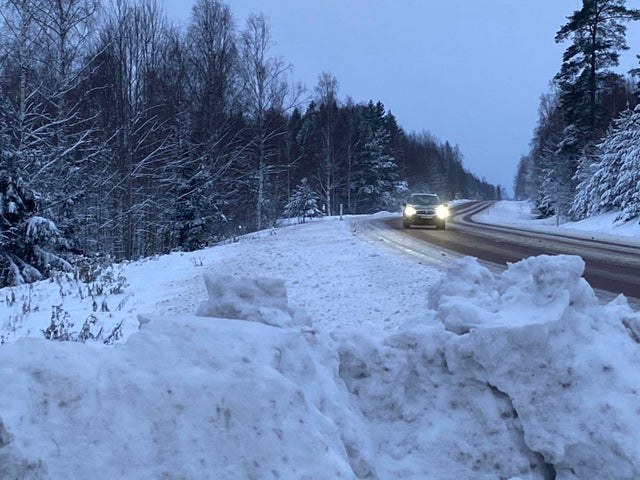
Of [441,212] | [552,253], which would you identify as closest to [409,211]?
[441,212]

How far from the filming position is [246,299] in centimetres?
Answer: 346

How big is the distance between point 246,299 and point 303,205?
37757mm

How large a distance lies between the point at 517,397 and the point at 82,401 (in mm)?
2368

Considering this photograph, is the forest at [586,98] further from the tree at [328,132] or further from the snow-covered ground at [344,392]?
the snow-covered ground at [344,392]

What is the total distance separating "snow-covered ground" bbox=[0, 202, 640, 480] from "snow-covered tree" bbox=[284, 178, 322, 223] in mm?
35950

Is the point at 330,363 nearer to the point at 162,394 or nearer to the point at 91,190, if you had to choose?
the point at 162,394

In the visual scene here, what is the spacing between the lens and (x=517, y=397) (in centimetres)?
295

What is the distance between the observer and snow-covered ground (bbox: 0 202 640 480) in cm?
204

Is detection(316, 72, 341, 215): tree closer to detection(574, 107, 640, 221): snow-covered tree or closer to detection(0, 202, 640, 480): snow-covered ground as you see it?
detection(574, 107, 640, 221): snow-covered tree

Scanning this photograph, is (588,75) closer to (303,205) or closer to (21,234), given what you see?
(303,205)

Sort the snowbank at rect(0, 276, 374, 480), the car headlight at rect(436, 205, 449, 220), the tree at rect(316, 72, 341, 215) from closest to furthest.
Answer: the snowbank at rect(0, 276, 374, 480), the car headlight at rect(436, 205, 449, 220), the tree at rect(316, 72, 341, 215)

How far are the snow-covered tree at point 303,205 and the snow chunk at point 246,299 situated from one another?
36234 mm

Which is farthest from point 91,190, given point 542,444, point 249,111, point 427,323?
point 542,444

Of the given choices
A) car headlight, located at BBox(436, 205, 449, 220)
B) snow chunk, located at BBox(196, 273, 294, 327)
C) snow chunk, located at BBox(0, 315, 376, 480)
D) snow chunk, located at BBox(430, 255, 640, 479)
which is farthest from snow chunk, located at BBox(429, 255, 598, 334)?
car headlight, located at BBox(436, 205, 449, 220)
